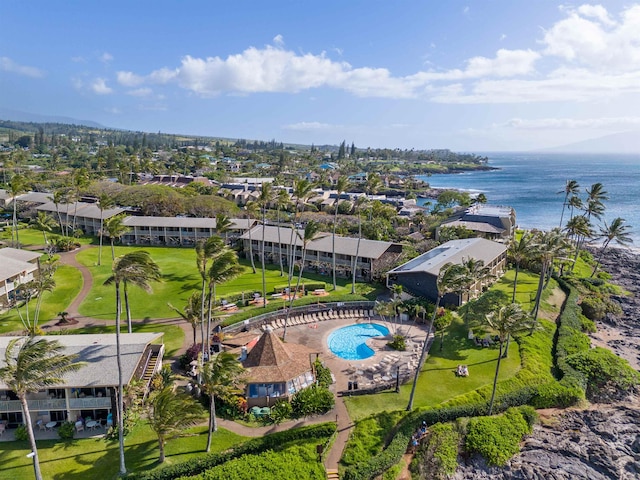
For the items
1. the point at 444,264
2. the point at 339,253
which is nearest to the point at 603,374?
the point at 444,264

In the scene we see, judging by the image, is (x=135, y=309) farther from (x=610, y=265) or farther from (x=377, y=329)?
(x=610, y=265)

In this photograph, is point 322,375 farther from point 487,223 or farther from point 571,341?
point 487,223

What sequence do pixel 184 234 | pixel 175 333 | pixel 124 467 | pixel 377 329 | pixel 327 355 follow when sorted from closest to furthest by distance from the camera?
pixel 124 467 → pixel 327 355 → pixel 175 333 → pixel 377 329 → pixel 184 234

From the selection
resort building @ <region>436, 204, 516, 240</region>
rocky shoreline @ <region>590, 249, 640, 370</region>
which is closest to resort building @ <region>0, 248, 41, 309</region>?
resort building @ <region>436, 204, 516, 240</region>

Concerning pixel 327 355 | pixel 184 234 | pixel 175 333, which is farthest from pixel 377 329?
pixel 184 234

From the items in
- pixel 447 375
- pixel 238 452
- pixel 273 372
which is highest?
pixel 273 372

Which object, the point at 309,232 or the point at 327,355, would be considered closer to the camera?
the point at 327,355
